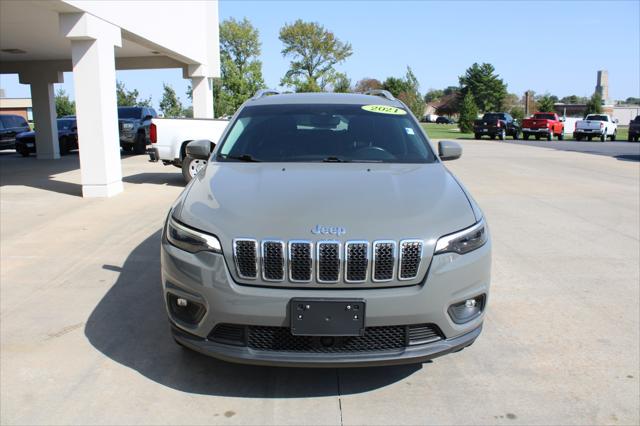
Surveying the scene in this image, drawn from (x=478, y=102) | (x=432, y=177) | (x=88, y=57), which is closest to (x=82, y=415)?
(x=432, y=177)

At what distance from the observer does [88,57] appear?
10109 millimetres

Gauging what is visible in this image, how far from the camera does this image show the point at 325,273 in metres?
2.81

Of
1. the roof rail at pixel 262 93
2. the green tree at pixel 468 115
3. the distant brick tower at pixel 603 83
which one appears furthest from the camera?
the distant brick tower at pixel 603 83

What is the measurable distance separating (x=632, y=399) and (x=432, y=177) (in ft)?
5.78

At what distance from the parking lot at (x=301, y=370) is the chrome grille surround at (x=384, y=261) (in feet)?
2.54

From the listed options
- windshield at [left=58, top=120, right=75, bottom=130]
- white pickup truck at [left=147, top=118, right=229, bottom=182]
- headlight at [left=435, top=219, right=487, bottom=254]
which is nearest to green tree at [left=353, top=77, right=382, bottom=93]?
windshield at [left=58, top=120, right=75, bottom=130]

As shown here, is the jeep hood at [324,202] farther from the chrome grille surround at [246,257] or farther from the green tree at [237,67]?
the green tree at [237,67]

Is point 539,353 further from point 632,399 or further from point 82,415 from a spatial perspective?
point 82,415

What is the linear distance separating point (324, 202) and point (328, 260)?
0.45m

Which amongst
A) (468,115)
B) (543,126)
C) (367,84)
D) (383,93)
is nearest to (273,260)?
(383,93)

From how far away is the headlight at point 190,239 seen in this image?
292 centimetres

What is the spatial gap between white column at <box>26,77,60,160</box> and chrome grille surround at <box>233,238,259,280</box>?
61.2 feet

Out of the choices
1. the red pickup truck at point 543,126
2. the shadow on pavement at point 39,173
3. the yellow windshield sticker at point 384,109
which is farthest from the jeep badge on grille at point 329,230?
the red pickup truck at point 543,126

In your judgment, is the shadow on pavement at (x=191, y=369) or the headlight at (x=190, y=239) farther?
the shadow on pavement at (x=191, y=369)
